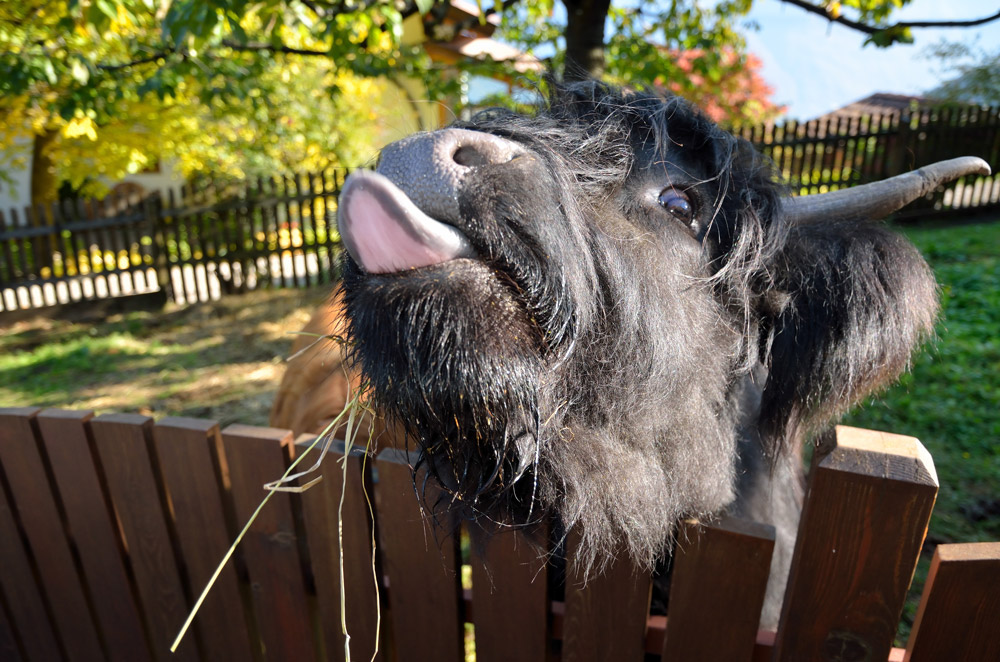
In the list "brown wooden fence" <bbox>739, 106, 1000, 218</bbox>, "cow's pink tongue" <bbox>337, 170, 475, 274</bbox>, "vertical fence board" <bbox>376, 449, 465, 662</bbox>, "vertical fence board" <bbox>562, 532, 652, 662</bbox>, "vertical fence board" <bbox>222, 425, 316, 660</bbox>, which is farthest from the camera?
"brown wooden fence" <bbox>739, 106, 1000, 218</bbox>

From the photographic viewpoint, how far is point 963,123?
11.4m

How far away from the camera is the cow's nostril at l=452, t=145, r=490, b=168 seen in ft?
4.04

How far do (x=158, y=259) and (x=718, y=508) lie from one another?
10197 mm

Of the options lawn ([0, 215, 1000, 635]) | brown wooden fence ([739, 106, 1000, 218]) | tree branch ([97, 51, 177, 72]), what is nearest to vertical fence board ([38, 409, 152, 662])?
lawn ([0, 215, 1000, 635])

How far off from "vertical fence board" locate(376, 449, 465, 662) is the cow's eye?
1041mm

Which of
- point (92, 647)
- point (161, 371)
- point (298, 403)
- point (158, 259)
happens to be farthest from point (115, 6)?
point (158, 259)

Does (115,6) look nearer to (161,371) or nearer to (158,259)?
(161,371)

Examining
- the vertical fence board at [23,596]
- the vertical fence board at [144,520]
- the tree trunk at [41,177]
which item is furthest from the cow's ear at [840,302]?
the tree trunk at [41,177]

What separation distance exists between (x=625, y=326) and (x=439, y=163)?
0.55 metres

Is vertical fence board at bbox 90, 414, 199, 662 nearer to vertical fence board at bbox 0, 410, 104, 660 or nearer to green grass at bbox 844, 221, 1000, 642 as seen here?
vertical fence board at bbox 0, 410, 104, 660

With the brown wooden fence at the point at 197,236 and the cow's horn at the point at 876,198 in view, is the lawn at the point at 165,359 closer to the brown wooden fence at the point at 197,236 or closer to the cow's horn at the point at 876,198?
the brown wooden fence at the point at 197,236

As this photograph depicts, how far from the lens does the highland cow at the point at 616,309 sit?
1166mm

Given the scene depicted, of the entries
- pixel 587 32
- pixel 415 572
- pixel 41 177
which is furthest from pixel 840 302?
pixel 41 177

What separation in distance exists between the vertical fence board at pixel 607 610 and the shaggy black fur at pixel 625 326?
63mm
